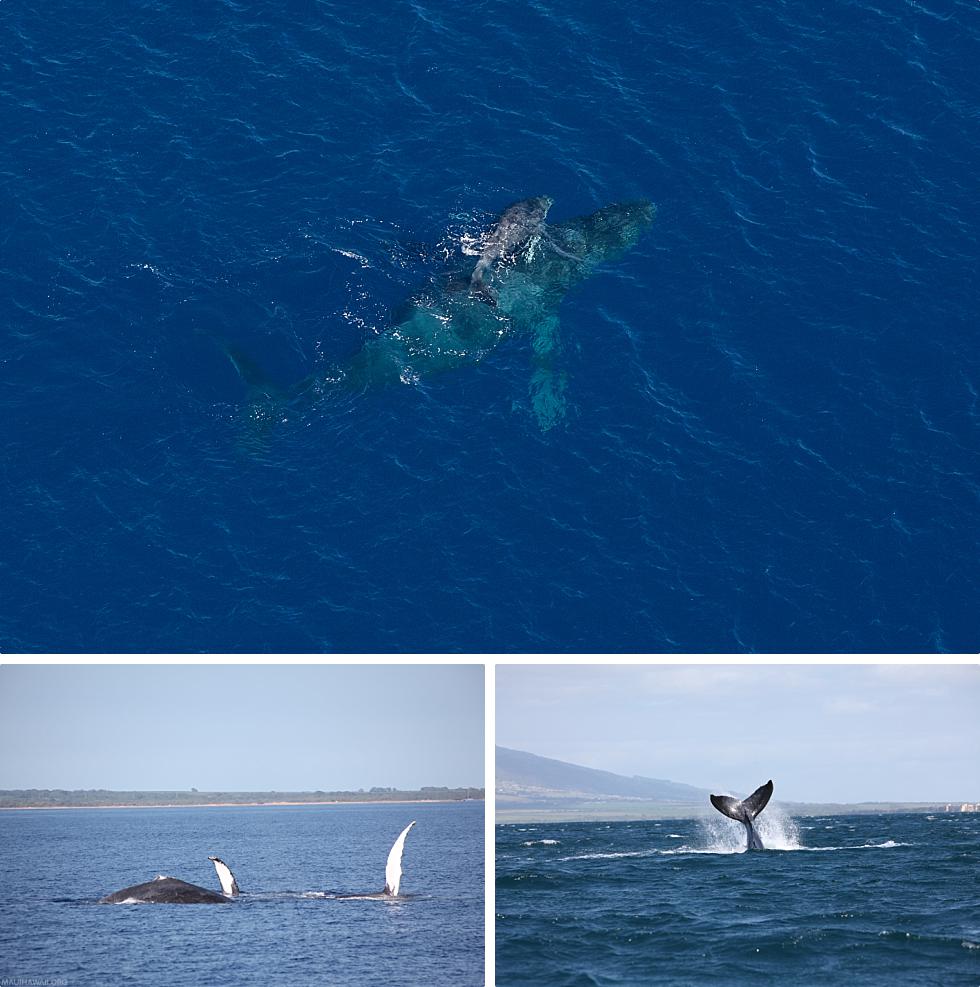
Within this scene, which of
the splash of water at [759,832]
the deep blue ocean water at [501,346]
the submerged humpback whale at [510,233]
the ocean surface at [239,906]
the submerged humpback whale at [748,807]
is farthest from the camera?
the submerged humpback whale at [510,233]

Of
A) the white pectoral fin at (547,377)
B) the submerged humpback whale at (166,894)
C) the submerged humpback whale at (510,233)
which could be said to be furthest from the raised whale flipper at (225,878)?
the submerged humpback whale at (510,233)

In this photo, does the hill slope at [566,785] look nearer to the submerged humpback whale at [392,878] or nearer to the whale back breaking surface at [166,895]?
the submerged humpback whale at [392,878]

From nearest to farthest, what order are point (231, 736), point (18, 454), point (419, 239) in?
point (231, 736) → point (18, 454) → point (419, 239)

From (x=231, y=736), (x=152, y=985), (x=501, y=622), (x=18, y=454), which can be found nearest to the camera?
(x=152, y=985)

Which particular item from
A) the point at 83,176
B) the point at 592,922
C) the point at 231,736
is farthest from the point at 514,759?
the point at 83,176

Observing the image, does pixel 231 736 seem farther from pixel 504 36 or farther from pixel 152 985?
pixel 504 36

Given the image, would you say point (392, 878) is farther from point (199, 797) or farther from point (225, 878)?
point (199, 797)

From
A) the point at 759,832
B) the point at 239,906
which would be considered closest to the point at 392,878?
the point at 239,906
